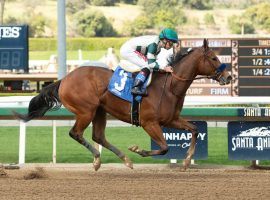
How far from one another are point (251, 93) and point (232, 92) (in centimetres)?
74

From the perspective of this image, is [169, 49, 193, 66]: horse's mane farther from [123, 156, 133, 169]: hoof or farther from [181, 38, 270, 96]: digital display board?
[181, 38, 270, 96]: digital display board

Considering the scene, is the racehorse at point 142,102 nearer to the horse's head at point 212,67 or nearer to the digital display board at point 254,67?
the horse's head at point 212,67

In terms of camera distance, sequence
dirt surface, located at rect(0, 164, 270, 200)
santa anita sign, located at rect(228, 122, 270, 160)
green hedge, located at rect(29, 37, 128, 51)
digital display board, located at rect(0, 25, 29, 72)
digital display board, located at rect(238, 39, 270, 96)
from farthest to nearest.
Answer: green hedge, located at rect(29, 37, 128, 51), digital display board, located at rect(0, 25, 29, 72), digital display board, located at rect(238, 39, 270, 96), santa anita sign, located at rect(228, 122, 270, 160), dirt surface, located at rect(0, 164, 270, 200)

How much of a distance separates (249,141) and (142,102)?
6.51ft

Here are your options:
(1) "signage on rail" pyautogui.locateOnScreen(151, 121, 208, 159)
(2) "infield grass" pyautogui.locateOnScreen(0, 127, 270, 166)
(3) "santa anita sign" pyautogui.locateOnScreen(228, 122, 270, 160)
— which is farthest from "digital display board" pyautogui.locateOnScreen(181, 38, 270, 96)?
(1) "signage on rail" pyautogui.locateOnScreen(151, 121, 208, 159)

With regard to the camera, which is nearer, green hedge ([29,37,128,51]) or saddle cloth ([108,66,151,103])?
saddle cloth ([108,66,151,103])

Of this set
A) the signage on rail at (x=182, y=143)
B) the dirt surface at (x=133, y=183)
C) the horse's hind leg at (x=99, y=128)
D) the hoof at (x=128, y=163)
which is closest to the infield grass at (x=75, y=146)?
the signage on rail at (x=182, y=143)

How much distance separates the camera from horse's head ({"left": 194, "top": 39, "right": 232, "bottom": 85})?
10.5 meters

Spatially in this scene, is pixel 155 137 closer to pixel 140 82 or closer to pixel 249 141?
pixel 140 82

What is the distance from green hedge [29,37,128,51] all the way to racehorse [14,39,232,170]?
41148 millimetres

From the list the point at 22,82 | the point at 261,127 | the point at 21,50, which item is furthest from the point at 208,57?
the point at 22,82

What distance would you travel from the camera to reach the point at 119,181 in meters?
9.72

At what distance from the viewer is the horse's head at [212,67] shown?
10.5m

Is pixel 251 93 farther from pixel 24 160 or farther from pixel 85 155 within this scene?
pixel 24 160
